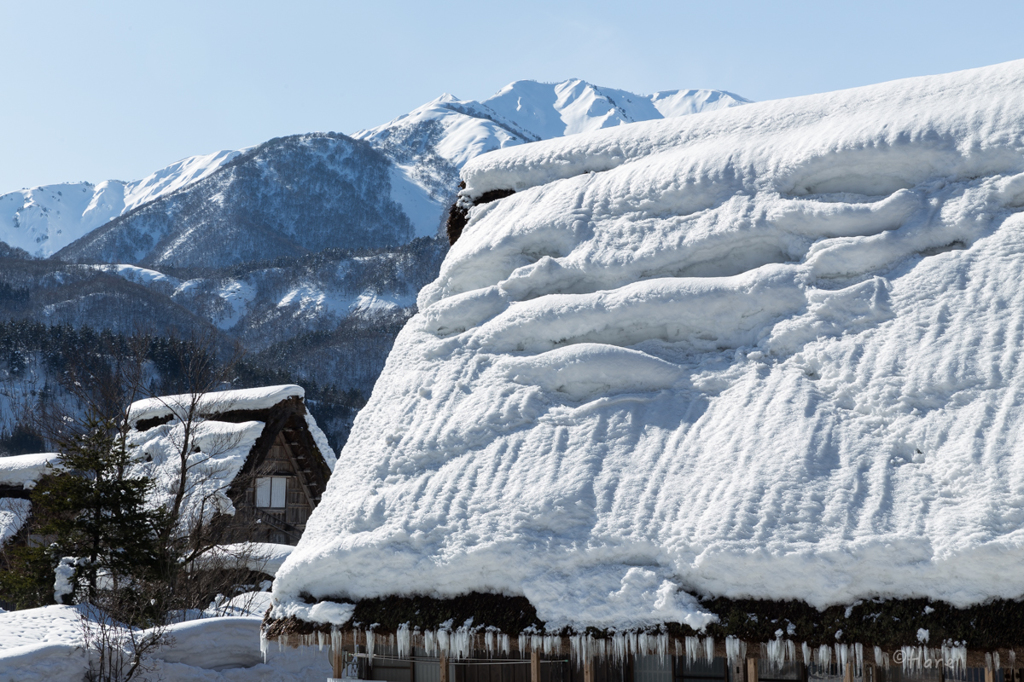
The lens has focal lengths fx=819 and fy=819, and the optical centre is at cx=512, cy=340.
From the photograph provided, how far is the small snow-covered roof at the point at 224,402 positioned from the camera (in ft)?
63.6

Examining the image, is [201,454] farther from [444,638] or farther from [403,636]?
[444,638]

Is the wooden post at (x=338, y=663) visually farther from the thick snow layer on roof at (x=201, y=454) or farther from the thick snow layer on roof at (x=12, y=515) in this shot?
the thick snow layer on roof at (x=12, y=515)

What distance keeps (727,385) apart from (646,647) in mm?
2313

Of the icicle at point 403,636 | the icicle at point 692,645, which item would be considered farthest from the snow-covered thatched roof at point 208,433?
the icicle at point 692,645

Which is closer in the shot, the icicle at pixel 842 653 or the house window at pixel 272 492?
the icicle at pixel 842 653

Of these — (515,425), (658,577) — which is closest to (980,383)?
(658,577)

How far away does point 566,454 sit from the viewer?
23.1 feet

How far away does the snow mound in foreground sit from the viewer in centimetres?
577

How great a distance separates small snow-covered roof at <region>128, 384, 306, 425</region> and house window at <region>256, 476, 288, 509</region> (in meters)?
2.40

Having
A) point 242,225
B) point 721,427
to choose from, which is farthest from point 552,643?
point 242,225

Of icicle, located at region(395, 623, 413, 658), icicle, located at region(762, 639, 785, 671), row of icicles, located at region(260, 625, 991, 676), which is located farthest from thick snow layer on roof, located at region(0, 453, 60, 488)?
icicle, located at region(762, 639, 785, 671)

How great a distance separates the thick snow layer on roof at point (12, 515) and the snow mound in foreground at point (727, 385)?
15600 millimetres

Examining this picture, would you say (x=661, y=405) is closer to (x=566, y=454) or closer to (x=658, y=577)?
(x=566, y=454)

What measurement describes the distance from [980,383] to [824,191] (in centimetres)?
261
